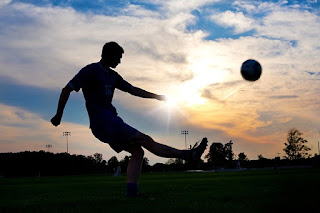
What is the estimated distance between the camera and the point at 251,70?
9906mm

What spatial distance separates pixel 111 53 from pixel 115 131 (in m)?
1.34

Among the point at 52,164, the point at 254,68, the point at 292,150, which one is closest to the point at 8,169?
the point at 52,164

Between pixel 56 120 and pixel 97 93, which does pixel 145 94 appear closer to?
pixel 97 93

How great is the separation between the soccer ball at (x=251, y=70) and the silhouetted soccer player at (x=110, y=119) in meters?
4.42

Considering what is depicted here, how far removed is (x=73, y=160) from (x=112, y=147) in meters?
126

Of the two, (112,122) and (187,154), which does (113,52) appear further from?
(187,154)

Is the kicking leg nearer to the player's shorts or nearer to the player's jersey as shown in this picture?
the player's shorts

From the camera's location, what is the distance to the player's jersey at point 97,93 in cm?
606

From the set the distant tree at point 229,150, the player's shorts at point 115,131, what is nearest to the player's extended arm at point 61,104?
the player's shorts at point 115,131

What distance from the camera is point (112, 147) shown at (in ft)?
20.8

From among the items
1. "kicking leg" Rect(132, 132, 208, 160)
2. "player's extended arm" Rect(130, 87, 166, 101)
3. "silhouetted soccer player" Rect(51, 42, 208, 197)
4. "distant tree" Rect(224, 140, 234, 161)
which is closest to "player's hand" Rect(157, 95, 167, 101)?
"player's extended arm" Rect(130, 87, 166, 101)

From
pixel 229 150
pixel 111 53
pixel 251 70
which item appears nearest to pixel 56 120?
pixel 111 53

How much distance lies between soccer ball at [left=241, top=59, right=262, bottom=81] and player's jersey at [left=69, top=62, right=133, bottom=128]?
194 inches

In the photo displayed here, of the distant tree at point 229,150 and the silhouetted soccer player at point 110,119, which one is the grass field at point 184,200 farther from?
the distant tree at point 229,150
